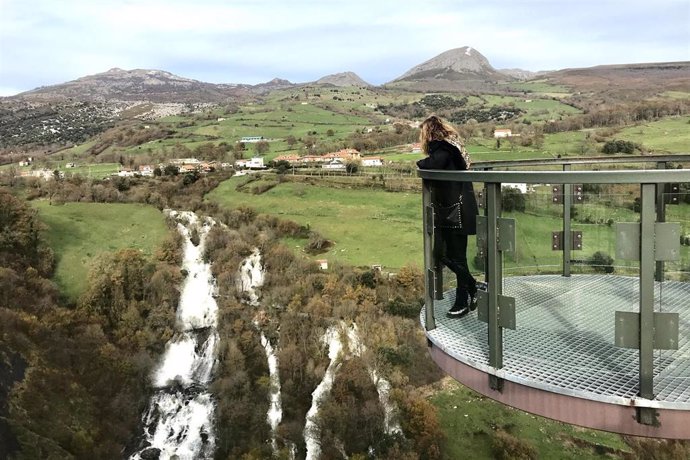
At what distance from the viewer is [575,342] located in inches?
144

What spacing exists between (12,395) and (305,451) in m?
18.1

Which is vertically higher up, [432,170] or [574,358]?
[432,170]

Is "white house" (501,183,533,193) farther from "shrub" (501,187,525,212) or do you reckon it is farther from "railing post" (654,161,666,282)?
"railing post" (654,161,666,282)

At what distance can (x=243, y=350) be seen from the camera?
3778cm

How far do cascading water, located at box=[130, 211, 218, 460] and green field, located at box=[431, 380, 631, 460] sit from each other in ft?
45.5

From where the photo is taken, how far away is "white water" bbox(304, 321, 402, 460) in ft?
98.4

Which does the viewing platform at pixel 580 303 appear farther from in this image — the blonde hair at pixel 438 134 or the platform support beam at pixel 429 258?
the blonde hair at pixel 438 134

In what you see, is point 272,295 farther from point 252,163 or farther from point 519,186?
point 519,186

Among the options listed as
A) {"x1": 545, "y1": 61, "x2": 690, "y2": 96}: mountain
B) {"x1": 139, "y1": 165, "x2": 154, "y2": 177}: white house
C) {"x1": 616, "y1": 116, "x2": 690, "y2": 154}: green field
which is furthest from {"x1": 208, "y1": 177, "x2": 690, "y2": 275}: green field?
{"x1": 545, "y1": 61, "x2": 690, "y2": 96}: mountain

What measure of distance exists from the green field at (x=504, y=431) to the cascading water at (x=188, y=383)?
13.9 metres

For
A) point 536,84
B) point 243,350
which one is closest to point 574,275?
point 243,350

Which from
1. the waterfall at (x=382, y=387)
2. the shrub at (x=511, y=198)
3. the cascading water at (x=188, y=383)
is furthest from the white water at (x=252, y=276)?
the shrub at (x=511, y=198)

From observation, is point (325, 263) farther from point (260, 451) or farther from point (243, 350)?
→ point (260, 451)

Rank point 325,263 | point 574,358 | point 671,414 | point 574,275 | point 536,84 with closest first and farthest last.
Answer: point 671,414
point 574,358
point 574,275
point 325,263
point 536,84
